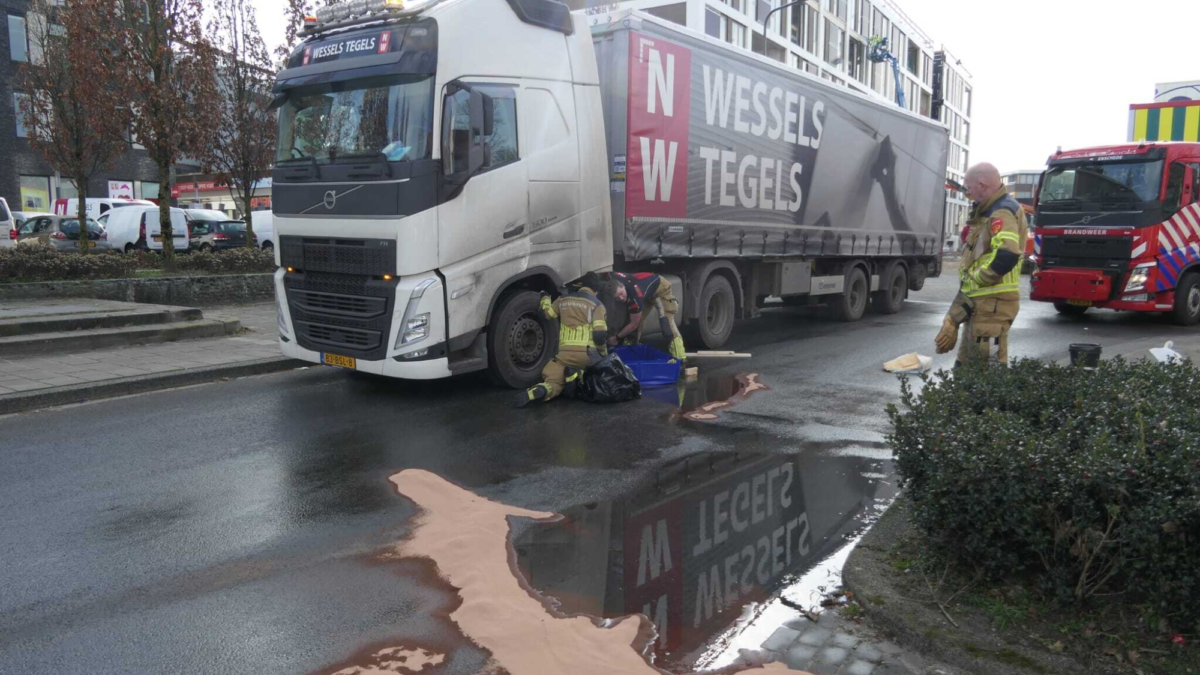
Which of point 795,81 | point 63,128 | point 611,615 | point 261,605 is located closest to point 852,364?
point 795,81

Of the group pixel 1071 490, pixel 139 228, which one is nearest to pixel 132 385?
pixel 1071 490

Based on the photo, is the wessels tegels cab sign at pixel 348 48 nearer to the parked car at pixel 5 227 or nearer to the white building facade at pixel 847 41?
the parked car at pixel 5 227

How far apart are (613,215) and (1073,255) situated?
907 centimetres

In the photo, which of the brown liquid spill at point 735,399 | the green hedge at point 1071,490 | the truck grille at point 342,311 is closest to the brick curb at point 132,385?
the truck grille at point 342,311

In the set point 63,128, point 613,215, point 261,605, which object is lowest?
point 261,605

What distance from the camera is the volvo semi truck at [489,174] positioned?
7777mm

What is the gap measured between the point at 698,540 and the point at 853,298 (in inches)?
443

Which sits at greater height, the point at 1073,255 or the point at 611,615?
the point at 1073,255

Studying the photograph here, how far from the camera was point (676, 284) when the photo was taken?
11.0 m

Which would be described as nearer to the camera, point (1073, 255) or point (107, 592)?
point (107, 592)

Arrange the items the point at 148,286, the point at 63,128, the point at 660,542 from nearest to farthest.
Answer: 1. the point at 660,542
2. the point at 148,286
3. the point at 63,128

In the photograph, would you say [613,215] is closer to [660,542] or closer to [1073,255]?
[660,542]

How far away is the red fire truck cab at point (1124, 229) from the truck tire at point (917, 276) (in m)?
2.69

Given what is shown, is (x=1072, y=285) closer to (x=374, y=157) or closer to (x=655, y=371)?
(x=655, y=371)
